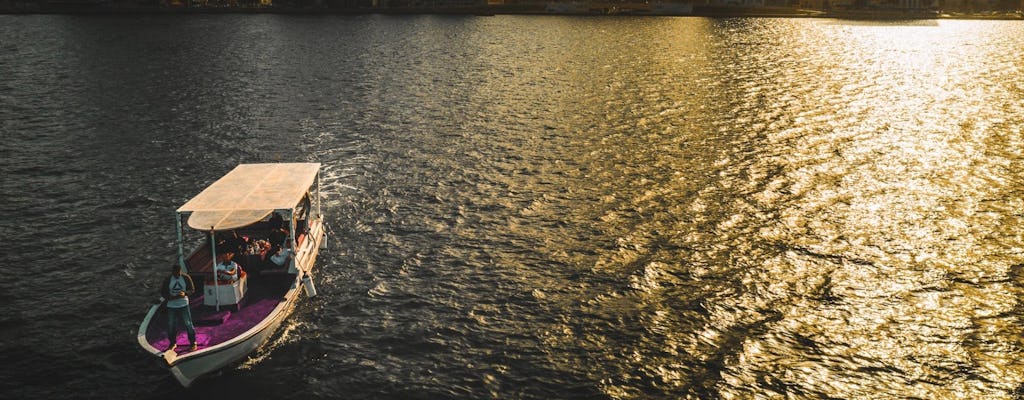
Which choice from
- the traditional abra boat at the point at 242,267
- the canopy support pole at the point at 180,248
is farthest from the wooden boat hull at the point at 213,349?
the canopy support pole at the point at 180,248

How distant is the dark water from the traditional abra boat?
1341mm

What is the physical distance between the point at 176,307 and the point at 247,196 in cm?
823

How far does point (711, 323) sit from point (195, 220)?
2222 cm

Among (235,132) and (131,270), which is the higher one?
(235,132)

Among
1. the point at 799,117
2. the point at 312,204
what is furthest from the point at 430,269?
the point at 799,117

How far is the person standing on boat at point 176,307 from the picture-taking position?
26.5 metres

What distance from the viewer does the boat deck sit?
2722 cm

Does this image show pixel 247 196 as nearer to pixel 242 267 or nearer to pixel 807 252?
pixel 242 267

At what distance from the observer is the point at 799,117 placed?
84688mm

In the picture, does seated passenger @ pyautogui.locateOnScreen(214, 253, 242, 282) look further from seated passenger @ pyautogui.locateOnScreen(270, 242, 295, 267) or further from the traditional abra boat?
seated passenger @ pyautogui.locateOnScreen(270, 242, 295, 267)

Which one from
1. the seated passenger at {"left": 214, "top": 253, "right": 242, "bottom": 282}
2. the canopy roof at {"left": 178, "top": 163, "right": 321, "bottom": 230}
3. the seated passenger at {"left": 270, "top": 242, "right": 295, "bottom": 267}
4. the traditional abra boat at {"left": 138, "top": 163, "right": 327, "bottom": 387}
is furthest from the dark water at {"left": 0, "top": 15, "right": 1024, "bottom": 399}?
the canopy roof at {"left": 178, "top": 163, "right": 321, "bottom": 230}

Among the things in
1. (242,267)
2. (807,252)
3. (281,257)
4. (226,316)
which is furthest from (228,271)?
(807,252)

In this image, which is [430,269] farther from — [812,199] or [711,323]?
[812,199]

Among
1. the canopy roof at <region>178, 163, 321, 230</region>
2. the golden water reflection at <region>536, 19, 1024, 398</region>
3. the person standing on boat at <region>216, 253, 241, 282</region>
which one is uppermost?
the canopy roof at <region>178, 163, 321, 230</region>
